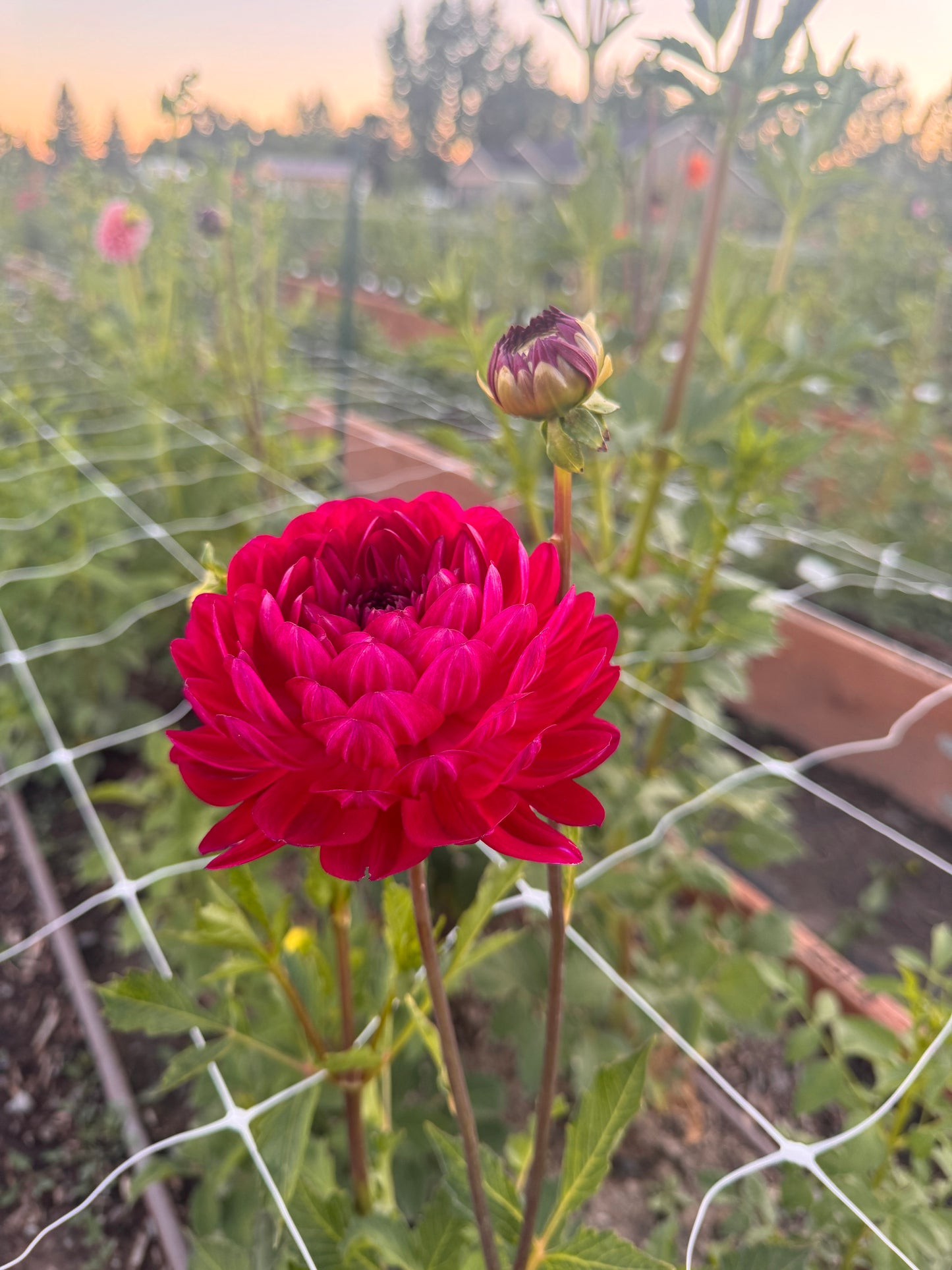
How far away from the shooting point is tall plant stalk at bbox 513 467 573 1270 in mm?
342

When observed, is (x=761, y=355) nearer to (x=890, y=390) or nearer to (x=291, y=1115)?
(x=291, y=1115)

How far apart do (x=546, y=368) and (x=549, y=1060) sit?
0.31 meters

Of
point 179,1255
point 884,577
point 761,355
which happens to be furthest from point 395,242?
point 179,1255

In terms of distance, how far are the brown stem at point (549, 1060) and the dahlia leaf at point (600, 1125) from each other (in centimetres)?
Answer: 3

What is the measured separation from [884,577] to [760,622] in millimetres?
949

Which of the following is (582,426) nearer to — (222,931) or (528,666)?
(528,666)

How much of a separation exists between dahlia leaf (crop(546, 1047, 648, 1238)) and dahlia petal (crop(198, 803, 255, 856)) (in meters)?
0.26

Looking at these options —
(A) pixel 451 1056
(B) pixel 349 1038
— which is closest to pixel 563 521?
(A) pixel 451 1056

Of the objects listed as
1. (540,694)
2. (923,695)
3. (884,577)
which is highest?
(540,694)

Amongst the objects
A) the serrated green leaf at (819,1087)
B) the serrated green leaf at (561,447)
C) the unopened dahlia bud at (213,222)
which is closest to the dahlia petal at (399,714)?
the serrated green leaf at (561,447)

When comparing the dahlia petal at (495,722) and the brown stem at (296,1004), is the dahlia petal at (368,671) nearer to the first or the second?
the dahlia petal at (495,722)

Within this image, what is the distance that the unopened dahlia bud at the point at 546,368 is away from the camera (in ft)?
1.07

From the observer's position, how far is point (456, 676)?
286 mm

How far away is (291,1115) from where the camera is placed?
0.46 meters
